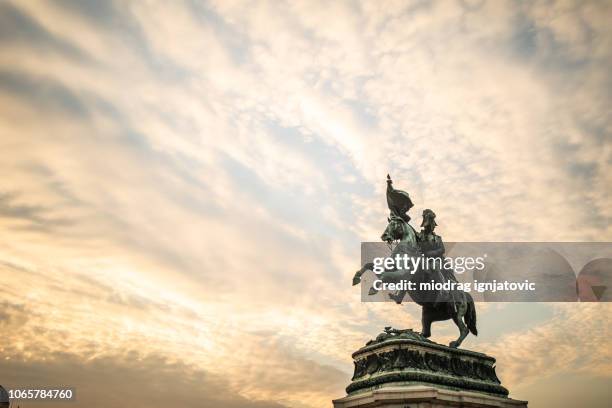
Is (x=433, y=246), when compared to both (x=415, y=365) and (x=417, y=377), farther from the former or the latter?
(x=417, y=377)

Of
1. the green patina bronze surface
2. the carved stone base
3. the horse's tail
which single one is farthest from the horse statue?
the carved stone base

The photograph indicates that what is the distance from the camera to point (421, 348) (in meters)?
20.0

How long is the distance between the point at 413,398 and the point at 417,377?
90cm

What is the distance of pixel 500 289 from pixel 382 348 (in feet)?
26.4

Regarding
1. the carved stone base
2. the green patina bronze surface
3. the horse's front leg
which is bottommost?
the carved stone base

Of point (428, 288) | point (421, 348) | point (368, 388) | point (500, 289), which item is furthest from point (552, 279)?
point (368, 388)

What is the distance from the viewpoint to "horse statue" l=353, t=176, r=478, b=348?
21.7 metres

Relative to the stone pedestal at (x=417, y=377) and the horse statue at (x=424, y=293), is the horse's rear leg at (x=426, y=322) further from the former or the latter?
the stone pedestal at (x=417, y=377)

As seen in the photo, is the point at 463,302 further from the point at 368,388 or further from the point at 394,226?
the point at 368,388

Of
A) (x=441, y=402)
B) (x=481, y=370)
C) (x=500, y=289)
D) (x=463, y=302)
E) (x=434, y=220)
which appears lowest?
(x=441, y=402)

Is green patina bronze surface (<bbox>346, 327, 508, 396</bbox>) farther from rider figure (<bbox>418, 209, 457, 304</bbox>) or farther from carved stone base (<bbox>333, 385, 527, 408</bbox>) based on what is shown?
rider figure (<bbox>418, 209, 457, 304</bbox>)

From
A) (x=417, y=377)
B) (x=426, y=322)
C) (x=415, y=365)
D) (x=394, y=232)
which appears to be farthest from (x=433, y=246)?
(x=417, y=377)

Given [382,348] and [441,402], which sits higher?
[382,348]

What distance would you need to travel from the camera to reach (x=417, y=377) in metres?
19.0
